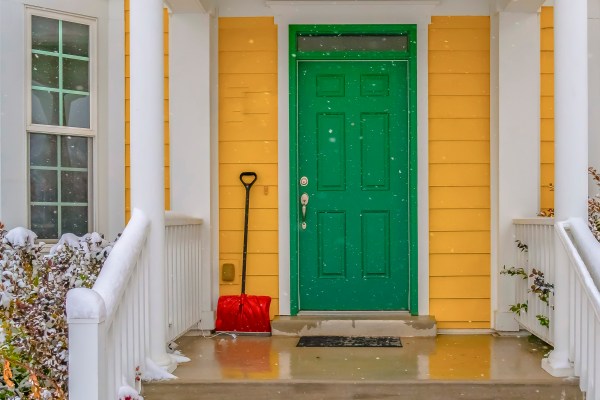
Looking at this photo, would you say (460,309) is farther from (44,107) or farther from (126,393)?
(44,107)

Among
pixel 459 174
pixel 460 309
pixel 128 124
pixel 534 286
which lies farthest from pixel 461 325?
pixel 128 124

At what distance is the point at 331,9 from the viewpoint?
20.2 ft

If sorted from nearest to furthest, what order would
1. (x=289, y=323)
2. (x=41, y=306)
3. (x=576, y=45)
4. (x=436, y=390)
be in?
(x=41, y=306) < (x=436, y=390) < (x=576, y=45) < (x=289, y=323)

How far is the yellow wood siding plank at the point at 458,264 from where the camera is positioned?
6145 mm

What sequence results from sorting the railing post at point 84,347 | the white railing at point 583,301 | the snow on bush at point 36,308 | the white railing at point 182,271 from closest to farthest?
the railing post at point 84,347, the snow on bush at point 36,308, the white railing at point 583,301, the white railing at point 182,271

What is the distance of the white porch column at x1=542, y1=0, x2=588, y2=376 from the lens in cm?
459

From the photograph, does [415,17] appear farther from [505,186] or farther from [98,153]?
[98,153]

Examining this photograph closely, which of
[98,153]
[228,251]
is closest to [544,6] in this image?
[228,251]

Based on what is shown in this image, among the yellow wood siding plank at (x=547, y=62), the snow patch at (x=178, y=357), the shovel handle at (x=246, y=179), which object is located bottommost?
the snow patch at (x=178, y=357)

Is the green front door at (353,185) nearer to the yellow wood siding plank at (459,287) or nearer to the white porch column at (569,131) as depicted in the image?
the yellow wood siding plank at (459,287)

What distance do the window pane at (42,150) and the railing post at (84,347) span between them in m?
2.54

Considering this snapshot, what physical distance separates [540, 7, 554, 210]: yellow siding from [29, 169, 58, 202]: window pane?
379cm

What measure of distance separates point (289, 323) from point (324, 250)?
0.70 metres

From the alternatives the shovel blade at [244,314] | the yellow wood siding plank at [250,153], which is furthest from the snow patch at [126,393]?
the yellow wood siding plank at [250,153]
